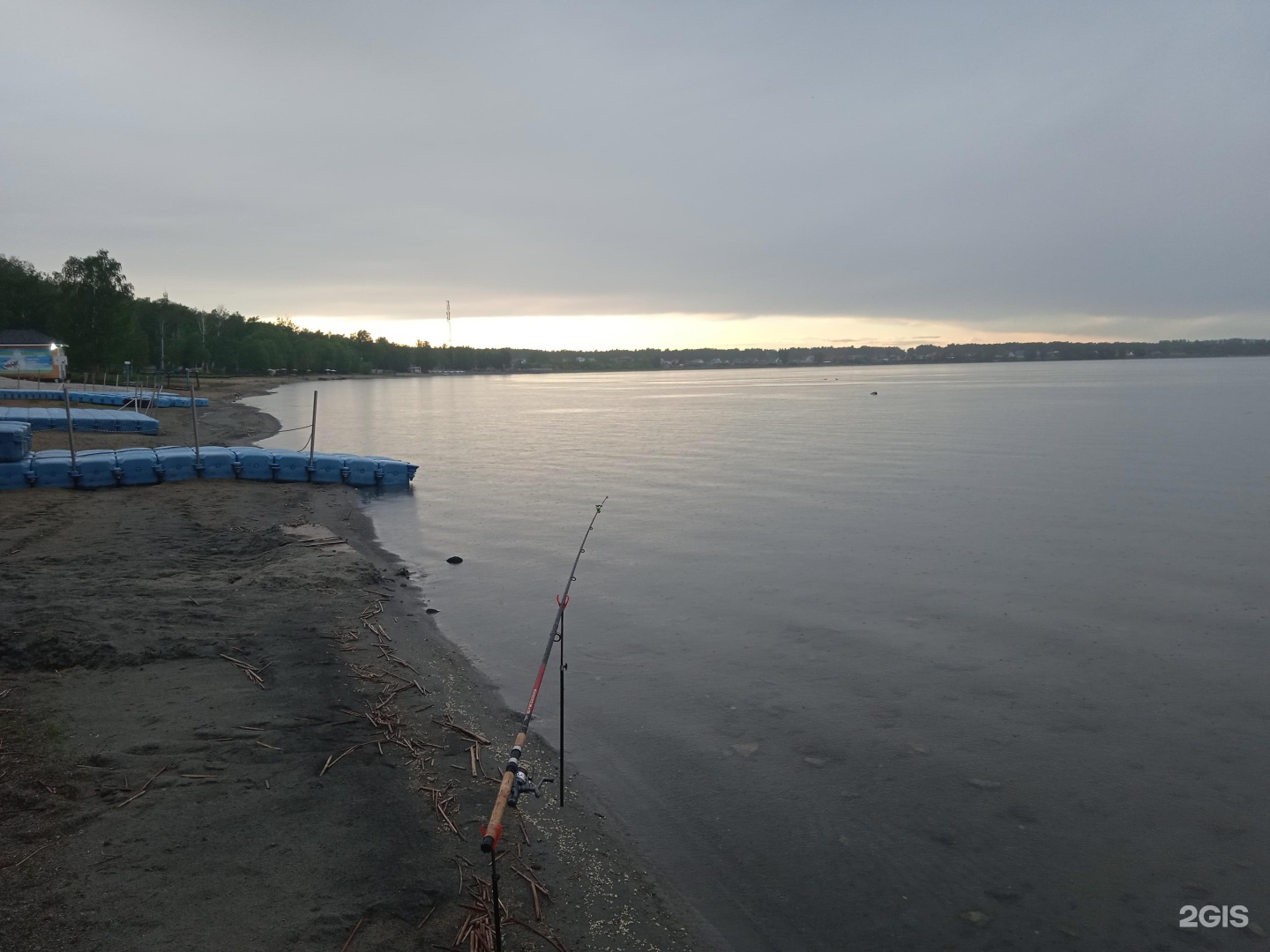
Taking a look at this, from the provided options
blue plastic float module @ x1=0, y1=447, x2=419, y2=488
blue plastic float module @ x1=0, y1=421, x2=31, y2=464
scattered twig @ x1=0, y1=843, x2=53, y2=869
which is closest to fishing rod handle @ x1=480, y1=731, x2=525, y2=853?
scattered twig @ x1=0, y1=843, x2=53, y2=869

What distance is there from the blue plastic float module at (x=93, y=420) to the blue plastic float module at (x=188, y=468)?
1183cm

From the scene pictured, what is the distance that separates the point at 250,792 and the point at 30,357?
231ft

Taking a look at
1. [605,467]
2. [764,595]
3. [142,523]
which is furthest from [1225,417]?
[142,523]

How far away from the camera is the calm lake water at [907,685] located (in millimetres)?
6129

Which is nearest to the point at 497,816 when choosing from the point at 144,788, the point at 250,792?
the point at 250,792

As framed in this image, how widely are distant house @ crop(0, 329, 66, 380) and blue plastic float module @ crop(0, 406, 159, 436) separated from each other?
29861 millimetres

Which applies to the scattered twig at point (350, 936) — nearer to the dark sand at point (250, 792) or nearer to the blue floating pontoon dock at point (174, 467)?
the dark sand at point (250, 792)

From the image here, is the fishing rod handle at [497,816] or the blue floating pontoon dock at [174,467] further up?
the fishing rod handle at [497,816]

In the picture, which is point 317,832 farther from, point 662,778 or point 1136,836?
point 1136,836

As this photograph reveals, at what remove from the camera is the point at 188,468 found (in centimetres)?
2233

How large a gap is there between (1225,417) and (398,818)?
191 ft

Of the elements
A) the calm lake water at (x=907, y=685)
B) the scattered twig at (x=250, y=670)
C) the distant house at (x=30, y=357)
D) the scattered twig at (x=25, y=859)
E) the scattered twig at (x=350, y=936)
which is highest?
the distant house at (x=30, y=357)

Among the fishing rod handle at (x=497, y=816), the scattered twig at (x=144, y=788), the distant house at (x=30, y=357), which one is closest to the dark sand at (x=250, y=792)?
the scattered twig at (x=144, y=788)

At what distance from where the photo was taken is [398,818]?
597 centimetres
